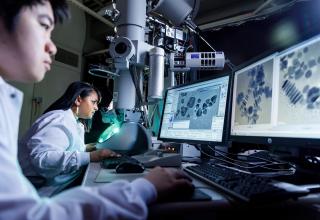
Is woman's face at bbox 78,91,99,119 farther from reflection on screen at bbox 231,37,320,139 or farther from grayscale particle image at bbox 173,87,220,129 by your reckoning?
reflection on screen at bbox 231,37,320,139

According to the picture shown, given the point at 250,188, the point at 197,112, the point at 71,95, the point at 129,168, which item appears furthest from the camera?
the point at 71,95

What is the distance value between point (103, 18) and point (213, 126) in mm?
3027

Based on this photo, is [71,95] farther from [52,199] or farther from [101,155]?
[52,199]

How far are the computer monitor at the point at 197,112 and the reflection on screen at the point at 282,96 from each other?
0.07 metres

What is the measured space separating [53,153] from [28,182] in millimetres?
891

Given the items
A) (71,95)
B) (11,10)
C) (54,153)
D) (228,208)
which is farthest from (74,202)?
(71,95)

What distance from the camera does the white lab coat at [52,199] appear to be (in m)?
0.45

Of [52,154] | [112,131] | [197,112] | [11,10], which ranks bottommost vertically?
[52,154]

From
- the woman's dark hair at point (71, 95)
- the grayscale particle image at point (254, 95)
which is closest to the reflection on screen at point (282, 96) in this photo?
the grayscale particle image at point (254, 95)

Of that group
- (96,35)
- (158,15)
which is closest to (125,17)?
(158,15)

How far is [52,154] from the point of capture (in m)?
1.40

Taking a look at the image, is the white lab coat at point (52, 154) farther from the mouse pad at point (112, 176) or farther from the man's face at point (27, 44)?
the man's face at point (27, 44)

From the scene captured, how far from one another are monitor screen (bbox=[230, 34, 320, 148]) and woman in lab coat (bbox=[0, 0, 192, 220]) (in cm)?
38

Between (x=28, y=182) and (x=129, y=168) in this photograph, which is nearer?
A: (x=28, y=182)
